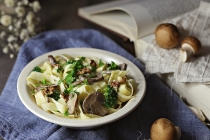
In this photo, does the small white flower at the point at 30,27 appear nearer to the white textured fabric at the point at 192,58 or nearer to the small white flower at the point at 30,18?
the small white flower at the point at 30,18

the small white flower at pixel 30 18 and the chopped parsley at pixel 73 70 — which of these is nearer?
the chopped parsley at pixel 73 70

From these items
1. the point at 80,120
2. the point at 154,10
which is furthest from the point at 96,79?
the point at 154,10

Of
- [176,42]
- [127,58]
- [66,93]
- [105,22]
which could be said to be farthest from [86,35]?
[66,93]

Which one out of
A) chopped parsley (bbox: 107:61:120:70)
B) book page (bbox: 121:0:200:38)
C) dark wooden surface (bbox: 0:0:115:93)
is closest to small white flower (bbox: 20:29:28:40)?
dark wooden surface (bbox: 0:0:115:93)

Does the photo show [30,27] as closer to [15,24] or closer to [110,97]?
[15,24]

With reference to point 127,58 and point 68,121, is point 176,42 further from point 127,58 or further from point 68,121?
point 68,121

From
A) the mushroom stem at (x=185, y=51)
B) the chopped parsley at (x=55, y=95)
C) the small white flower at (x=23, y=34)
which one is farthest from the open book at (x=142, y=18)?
the chopped parsley at (x=55, y=95)
